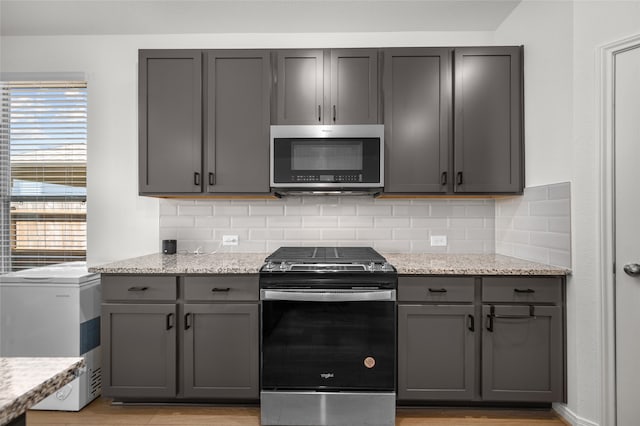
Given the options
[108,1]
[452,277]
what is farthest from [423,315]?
[108,1]

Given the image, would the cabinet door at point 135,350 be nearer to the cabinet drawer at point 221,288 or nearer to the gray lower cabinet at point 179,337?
the gray lower cabinet at point 179,337

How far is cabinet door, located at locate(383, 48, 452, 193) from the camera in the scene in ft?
8.07

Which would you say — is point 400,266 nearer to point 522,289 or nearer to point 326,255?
point 326,255

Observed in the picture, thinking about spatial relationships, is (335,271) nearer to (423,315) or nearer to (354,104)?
(423,315)

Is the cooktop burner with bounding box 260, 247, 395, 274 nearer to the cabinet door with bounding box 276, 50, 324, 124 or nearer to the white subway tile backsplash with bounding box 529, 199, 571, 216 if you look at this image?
the cabinet door with bounding box 276, 50, 324, 124

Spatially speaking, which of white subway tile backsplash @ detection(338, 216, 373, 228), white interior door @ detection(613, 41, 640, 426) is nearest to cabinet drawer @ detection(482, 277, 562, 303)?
white interior door @ detection(613, 41, 640, 426)

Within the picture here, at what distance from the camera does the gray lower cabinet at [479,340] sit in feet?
6.86

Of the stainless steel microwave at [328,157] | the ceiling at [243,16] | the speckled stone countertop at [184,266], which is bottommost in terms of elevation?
the speckled stone countertop at [184,266]

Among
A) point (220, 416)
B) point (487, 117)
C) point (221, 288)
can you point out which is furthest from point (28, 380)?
point (487, 117)

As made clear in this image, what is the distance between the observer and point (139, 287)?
85.0 inches

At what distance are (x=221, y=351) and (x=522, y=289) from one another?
1837mm

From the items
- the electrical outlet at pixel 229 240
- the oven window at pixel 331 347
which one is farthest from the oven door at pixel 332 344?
the electrical outlet at pixel 229 240

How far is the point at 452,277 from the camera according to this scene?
83.4 inches

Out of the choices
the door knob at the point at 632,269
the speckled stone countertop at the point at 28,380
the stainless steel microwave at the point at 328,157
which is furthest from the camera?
the stainless steel microwave at the point at 328,157
